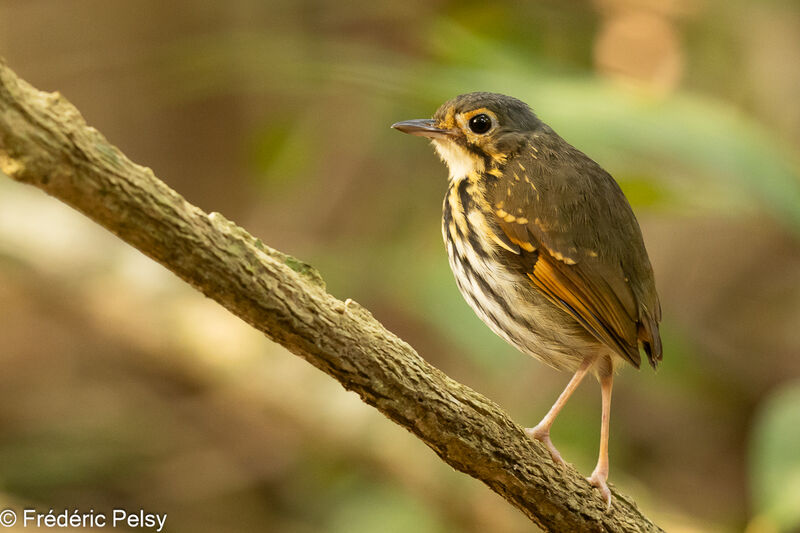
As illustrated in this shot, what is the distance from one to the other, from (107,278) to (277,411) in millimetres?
1097

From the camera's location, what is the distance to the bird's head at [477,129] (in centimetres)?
301

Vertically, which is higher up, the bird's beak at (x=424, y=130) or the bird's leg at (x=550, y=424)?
the bird's beak at (x=424, y=130)

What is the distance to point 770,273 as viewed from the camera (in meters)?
6.50

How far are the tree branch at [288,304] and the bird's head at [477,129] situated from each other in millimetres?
1006


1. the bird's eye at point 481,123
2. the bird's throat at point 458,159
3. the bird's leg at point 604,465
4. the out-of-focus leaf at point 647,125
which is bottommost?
the bird's leg at point 604,465

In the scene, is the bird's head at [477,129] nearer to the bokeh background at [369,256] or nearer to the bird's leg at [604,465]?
the bokeh background at [369,256]

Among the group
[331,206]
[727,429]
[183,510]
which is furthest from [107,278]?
[727,429]

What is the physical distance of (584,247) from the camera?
8.83 ft

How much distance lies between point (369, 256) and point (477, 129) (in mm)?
2078

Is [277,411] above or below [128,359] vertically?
below

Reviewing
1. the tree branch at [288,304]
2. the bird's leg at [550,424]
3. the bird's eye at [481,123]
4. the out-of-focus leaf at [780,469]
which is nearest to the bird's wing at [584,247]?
the bird's leg at [550,424]

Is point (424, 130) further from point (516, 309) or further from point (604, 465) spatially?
point (604, 465)

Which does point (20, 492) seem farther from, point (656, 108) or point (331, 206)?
point (656, 108)

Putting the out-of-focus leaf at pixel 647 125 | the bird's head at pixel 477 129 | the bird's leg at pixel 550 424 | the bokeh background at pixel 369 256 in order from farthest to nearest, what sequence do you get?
1. the bokeh background at pixel 369 256
2. the out-of-focus leaf at pixel 647 125
3. the bird's head at pixel 477 129
4. the bird's leg at pixel 550 424
